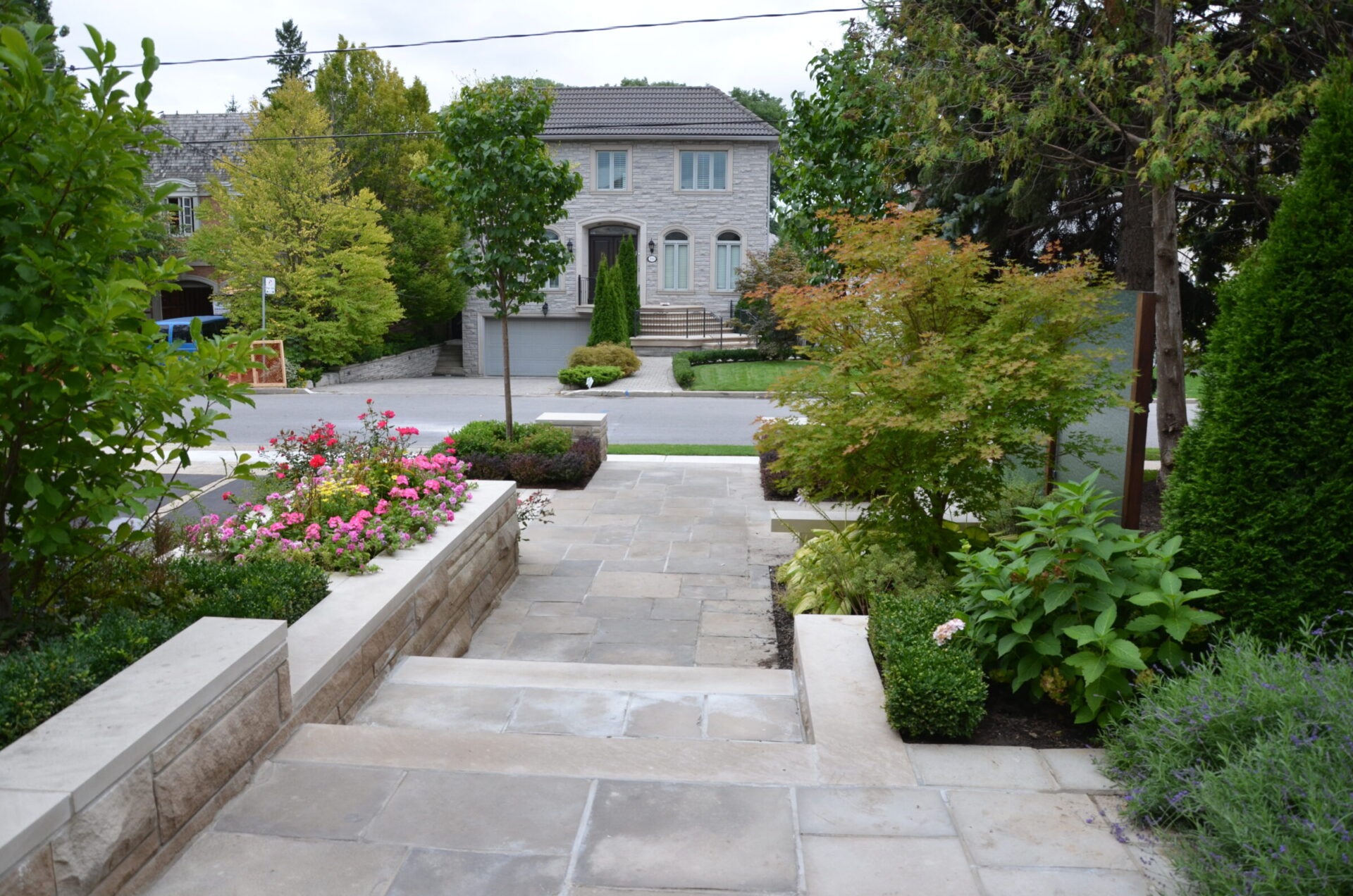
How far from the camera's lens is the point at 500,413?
744 inches

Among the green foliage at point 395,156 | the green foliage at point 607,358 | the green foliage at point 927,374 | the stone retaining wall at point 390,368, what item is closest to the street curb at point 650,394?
the green foliage at point 607,358

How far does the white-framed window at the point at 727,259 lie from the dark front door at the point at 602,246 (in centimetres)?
259

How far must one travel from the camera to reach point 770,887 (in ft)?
9.36

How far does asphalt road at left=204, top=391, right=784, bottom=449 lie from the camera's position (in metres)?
15.6

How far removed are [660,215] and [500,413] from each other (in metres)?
13.5

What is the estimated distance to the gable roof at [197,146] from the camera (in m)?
32.1

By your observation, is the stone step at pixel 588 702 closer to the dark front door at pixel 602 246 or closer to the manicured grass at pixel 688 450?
the manicured grass at pixel 688 450

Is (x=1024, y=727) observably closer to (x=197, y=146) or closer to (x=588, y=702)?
(x=588, y=702)

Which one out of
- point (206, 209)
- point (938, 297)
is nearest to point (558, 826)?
point (938, 297)

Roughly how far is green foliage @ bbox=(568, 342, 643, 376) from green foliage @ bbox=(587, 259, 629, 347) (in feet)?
7.20

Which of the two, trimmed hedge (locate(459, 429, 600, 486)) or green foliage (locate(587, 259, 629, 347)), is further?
green foliage (locate(587, 259, 629, 347))

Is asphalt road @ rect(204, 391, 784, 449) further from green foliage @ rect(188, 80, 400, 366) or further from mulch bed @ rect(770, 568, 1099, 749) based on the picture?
mulch bed @ rect(770, 568, 1099, 749)

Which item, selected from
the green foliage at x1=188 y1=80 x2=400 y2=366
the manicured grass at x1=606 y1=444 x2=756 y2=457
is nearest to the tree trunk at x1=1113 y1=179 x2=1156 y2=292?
the manicured grass at x1=606 y1=444 x2=756 y2=457

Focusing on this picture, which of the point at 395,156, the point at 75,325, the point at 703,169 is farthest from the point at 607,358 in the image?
the point at 75,325
